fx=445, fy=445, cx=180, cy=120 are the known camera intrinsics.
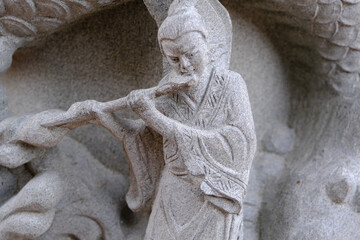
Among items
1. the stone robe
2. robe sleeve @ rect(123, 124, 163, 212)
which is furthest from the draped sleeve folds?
robe sleeve @ rect(123, 124, 163, 212)

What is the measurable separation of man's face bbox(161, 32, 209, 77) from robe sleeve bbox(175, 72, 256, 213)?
114 millimetres

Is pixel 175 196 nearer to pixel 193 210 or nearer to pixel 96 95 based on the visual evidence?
pixel 193 210

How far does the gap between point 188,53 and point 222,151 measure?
262 millimetres

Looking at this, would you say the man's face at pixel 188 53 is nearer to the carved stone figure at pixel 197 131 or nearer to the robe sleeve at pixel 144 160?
the carved stone figure at pixel 197 131

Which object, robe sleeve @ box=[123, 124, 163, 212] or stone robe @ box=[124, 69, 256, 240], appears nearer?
stone robe @ box=[124, 69, 256, 240]

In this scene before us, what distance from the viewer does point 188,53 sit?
1108 millimetres

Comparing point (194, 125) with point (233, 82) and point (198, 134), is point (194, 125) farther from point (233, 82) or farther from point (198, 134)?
point (233, 82)

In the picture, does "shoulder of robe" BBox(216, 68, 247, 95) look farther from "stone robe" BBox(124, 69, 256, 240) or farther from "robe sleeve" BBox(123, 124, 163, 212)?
"robe sleeve" BBox(123, 124, 163, 212)

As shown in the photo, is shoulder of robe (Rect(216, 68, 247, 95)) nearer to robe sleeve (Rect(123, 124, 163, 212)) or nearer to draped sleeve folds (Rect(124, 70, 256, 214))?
draped sleeve folds (Rect(124, 70, 256, 214))

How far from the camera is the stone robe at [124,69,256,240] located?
113 cm

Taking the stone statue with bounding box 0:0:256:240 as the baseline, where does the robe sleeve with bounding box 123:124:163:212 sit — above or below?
below

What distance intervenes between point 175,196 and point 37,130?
1.41ft

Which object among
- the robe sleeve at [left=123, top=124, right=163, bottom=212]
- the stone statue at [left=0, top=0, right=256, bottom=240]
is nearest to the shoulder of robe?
the stone statue at [left=0, top=0, right=256, bottom=240]

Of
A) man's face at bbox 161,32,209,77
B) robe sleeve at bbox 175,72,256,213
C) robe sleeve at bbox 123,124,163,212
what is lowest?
robe sleeve at bbox 123,124,163,212
